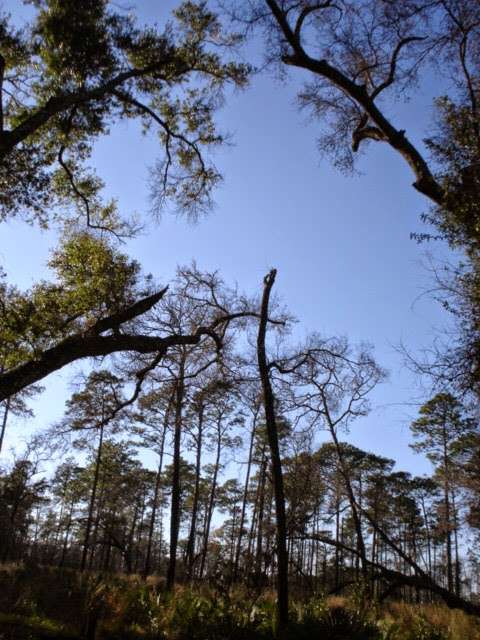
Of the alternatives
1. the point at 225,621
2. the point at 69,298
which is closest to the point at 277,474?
the point at 225,621

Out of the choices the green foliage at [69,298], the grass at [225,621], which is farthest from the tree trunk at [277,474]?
the green foliage at [69,298]

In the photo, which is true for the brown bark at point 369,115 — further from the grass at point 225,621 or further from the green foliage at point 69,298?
the grass at point 225,621

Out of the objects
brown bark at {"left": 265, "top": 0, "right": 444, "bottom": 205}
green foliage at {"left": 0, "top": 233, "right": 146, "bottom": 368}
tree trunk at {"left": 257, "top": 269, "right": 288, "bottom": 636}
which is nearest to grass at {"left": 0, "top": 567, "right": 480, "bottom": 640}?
tree trunk at {"left": 257, "top": 269, "right": 288, "bottom": 636}

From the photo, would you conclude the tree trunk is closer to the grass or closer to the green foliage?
the grass

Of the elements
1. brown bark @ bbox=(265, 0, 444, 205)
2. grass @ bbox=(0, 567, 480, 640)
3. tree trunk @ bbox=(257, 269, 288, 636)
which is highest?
brown bark @ bbox=(265, 0, 444, 205)

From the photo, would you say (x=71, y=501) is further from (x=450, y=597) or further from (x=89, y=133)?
(x=450, y=597)

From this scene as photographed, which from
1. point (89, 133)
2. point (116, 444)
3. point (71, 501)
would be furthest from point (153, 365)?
point (71, 501)

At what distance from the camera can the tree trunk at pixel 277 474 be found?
913 cm

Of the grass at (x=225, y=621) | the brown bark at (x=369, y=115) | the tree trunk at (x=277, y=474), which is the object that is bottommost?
the grass at (x=225, y=621)

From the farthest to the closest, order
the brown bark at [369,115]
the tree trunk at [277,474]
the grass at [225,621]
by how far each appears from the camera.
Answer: the tree trunk at [277,474], the grass at [225,621], the brown bark at [369,115]

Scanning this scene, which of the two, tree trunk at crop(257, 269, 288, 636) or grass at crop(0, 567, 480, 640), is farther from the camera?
tree trunk at crop(257, 269, 288, 636)

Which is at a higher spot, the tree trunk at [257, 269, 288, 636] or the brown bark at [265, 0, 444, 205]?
the brown bark at [265, 0, 444, 205]

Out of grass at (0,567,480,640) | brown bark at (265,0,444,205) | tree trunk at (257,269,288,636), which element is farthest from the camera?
tree trunk at (257,269,288,636)

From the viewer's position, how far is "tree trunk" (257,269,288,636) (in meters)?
9.13
